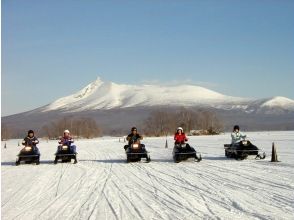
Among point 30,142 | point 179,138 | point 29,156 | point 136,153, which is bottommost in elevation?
point 29,156

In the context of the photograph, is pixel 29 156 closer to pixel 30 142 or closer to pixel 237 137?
pixel 30 142

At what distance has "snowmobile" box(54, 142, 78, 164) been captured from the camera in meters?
23.1

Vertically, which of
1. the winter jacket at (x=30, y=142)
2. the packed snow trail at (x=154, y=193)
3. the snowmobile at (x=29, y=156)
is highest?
the winter jacket at (x=30, y=142)

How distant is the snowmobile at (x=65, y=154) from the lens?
75.9 feet

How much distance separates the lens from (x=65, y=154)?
23.2m

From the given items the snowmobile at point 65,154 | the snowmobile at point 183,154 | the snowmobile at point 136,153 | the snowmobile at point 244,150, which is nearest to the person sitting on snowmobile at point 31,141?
the snowmobile at point 65,154

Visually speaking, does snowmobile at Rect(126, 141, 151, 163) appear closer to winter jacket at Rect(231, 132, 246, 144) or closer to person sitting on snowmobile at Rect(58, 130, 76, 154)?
person sitting on snowmobile at Rect(58, 130, 76, 154)

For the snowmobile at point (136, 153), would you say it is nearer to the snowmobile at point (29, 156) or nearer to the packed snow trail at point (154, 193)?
the packed snow trail at point (154, 193)

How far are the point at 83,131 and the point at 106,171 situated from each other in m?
117

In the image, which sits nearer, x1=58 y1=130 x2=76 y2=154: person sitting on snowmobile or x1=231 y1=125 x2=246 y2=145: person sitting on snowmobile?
x1=231 y1=125 x2=246 y2=145: person sitting on snowmobile

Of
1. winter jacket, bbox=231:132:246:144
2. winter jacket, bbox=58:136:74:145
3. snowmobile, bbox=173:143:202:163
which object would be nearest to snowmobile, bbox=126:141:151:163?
snowmobile, bbox=173:143:202:163

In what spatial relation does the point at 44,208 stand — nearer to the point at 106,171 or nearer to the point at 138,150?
the point at 106,171

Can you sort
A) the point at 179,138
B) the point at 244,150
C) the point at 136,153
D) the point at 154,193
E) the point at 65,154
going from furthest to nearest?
the point at 65,154, the point at 179,138, the point at 136,153, the point at 244,150, the point at 154,193

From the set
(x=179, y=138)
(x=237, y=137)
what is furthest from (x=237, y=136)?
(x=179, y=138)
